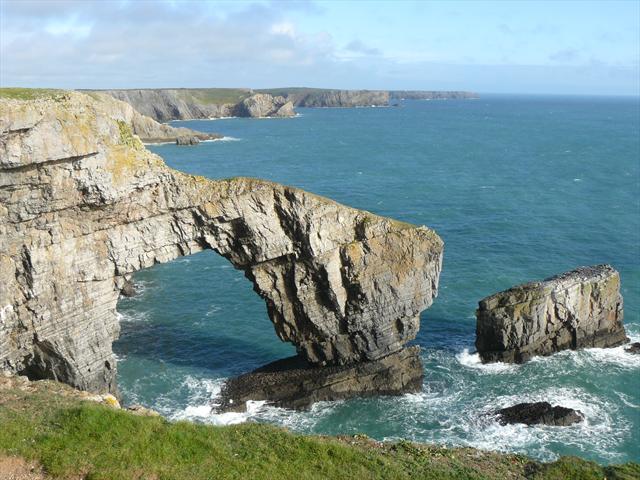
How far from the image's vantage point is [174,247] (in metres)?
33.9

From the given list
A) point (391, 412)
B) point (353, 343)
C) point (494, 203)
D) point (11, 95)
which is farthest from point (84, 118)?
point (494, 203)

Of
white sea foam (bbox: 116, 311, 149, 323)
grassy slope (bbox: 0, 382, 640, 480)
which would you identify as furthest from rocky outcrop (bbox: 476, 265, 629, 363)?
white sea foam (bbox: 116, 311, 149, 323)

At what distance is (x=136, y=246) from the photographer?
32.5 m

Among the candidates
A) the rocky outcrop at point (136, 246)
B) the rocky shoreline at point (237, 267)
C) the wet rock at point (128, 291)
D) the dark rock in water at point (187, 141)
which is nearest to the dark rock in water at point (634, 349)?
the rocky shoreline at point (237, 267)

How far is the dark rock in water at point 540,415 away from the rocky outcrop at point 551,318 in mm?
6245

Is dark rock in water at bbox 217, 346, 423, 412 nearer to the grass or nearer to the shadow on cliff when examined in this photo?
the shadow on cliff

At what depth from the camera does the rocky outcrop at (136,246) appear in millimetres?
27750

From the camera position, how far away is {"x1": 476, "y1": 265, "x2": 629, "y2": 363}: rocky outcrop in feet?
132

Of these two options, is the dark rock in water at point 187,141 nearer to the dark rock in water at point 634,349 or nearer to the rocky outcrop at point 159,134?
the rocky outcrop at point 159,134

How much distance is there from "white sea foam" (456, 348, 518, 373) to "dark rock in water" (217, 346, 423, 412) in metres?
4.52

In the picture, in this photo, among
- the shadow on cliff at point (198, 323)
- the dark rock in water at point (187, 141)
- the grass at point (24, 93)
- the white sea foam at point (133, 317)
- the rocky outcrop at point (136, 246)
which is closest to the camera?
the grass at point (24, 93)

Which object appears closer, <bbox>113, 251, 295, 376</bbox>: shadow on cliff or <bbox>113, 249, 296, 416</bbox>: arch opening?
<bbox>113, 249, 296, 416</bbox>: arch opening

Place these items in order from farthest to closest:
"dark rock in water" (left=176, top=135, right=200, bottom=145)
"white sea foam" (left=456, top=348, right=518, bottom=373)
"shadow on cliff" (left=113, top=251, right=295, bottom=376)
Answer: "dark rock in water" (left=176, top=135, right=200, bottom=145) → "shadow on cliff" (left=113, top=251, right=295, bottom=376) → "white sea foam" (left=456, top=348, right=518, bottom=373)

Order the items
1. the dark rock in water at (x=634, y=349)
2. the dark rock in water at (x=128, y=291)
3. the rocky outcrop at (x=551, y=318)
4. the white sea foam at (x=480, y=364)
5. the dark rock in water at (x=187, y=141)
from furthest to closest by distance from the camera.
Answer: the dark rock in water at (x=187, y=141)
the dark rock in water at (x=128, y=291)
the dark rock in water at (x=634, y=349)
the rocky outcrop at (x=551, y=318)
the white sea foam at (x=480, y=364)
